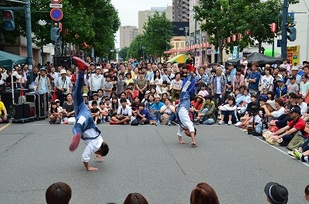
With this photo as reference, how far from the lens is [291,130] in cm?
1024

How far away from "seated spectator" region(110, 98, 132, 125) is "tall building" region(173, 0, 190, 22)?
435ft

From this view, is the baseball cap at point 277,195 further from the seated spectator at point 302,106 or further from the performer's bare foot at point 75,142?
the seated spectator at point 302,106

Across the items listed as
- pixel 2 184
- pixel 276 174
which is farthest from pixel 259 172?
pixel 2 184

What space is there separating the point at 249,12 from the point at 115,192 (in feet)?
85.1

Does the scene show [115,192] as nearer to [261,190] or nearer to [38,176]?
Result: [38,176]

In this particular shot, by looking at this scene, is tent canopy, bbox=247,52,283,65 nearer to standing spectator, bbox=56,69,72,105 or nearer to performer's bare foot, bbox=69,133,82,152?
standing spectator, bbox=56,69,72,105

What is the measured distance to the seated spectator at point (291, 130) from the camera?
396 inches

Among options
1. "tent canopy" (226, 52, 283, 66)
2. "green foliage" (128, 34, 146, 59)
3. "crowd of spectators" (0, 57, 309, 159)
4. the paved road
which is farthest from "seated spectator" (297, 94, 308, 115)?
"green foliage" (128, 34, 146, 59)

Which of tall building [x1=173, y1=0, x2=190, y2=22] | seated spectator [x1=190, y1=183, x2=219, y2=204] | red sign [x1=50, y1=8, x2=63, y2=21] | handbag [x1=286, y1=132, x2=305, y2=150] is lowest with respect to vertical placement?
handbag [x1=286, y1=132, x2=305, y2=150]

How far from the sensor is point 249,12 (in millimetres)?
30172

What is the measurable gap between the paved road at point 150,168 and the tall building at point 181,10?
5355 inches

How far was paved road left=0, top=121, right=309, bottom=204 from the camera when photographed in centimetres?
659

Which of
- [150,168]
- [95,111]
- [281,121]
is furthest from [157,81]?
[150,168]

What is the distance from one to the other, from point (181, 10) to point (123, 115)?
143118mm
